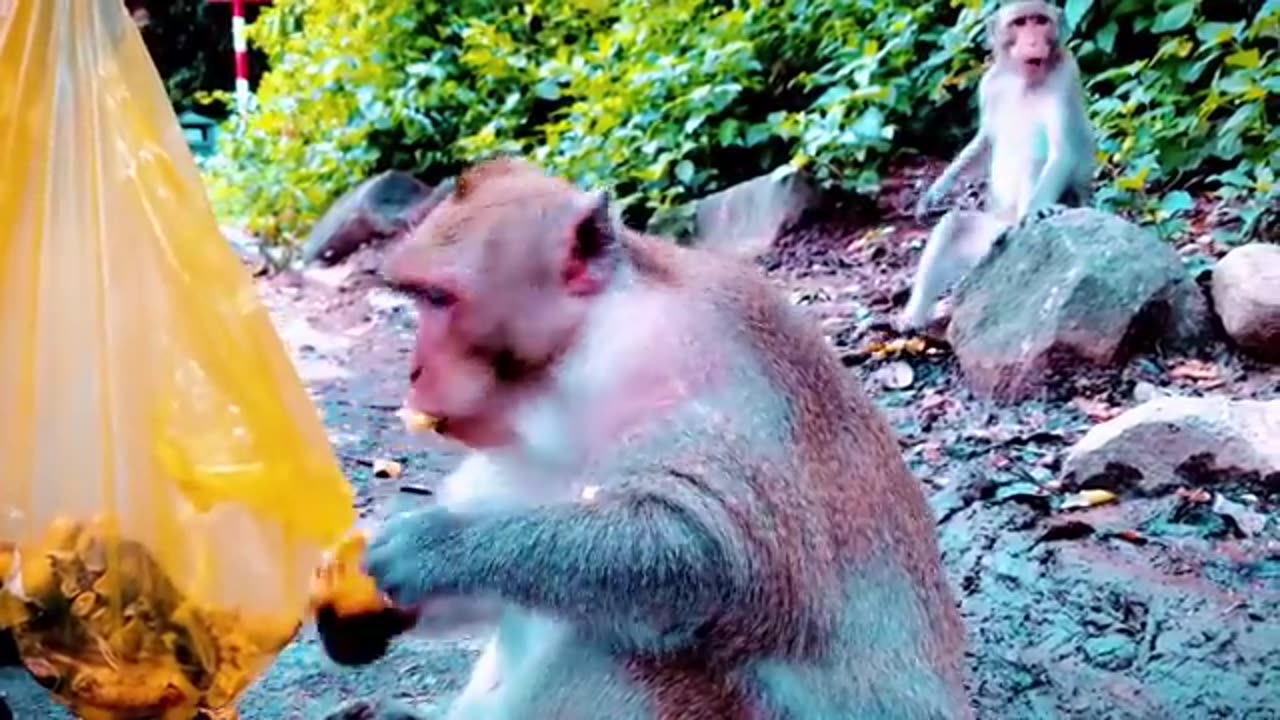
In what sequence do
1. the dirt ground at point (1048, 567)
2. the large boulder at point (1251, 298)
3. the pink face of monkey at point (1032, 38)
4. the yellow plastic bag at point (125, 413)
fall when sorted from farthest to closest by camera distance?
1. the pink face of monkey at point (1032, 38)
2. the large boulder at point (1251, 298)
3. the dirt ground at point (1048, 567)
4. the yellow plastic bag at point (125, 413)

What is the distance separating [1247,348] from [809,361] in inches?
144

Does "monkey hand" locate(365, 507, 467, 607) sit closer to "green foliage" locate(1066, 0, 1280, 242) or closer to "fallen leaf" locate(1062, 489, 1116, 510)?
"fallen leaf" locate(1062, 489, 1116, 510)

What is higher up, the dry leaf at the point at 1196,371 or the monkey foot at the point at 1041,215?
the monkey foot at the point at 1041,215

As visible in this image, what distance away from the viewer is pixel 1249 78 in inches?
307

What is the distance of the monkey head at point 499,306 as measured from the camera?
251 centimetres

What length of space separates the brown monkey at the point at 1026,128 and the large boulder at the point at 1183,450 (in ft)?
Result: 9.52

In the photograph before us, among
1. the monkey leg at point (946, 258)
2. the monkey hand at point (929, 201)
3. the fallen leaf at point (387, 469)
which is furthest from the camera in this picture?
the monkey hand at point (929, 201)

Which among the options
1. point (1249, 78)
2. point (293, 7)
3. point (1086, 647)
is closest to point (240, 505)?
point (1086, 647)

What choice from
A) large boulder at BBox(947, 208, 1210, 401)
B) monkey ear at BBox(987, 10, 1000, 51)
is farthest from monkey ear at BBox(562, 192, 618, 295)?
monkey ear at BBox(987, 10, 1000, 51)

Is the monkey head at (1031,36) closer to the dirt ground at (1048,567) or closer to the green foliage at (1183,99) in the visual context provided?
the green foliage at (1183,99)

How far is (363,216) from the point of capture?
1139 centimetres

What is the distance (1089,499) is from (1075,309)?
59.8 inches

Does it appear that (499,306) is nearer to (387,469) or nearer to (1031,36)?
(387,469)

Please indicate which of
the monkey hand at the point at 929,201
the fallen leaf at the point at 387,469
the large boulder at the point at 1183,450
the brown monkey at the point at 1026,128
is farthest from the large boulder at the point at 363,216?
the large boulder at the point at 1183,450
